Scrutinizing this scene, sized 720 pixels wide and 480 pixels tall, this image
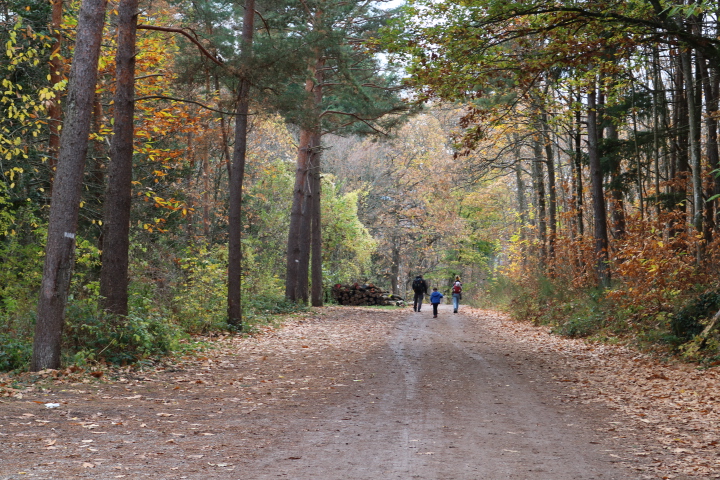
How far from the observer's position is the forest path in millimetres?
5320

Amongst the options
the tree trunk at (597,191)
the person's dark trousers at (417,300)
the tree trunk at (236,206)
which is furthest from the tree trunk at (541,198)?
the tree trunk at (236,206)

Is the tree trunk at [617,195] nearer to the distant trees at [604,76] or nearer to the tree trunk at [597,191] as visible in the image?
the distant trees at [604,76]

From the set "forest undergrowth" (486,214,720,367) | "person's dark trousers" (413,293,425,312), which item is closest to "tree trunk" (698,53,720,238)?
"forest undergrowth" (486,214,720,367)

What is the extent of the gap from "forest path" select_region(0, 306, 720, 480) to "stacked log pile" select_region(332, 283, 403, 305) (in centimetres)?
2184

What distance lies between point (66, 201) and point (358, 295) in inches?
1033

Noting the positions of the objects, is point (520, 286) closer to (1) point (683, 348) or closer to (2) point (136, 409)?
(1) point (683, 348)

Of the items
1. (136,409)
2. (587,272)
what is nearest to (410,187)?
(587,272)

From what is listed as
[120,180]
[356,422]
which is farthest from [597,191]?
[356,422]

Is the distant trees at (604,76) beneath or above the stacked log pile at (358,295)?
above

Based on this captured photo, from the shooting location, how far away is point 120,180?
36.6 ft

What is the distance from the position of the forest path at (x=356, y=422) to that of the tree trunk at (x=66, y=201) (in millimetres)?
706

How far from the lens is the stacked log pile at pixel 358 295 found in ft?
114

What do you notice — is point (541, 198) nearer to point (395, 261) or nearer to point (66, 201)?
point (66, 201)

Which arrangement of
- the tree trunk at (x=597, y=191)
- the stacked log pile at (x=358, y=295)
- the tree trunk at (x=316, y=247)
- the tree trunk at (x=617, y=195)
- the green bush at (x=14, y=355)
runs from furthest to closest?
1. the stacked log pile at (x=358, y=295)
2. the tree trunk at (x=316, y=247)
3. the tree trunk at (x=617, y=195)
4. the tree trunk at (x=597, y=191)
5. the green bush at (x=14, y=355)
